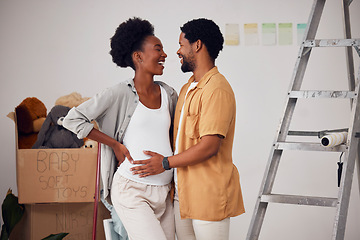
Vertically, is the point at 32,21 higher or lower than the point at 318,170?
A: higher

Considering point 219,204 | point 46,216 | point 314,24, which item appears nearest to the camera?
point 219,204

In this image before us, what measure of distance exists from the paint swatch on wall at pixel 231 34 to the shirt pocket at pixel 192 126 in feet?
6.18

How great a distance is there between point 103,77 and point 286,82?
4.59ft

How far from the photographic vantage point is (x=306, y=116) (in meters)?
3.72

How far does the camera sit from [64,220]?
2670 mm

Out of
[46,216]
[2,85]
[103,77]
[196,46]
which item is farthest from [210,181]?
[2,85]

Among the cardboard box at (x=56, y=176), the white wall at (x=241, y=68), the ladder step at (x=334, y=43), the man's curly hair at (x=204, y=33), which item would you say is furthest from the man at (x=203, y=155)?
the white wall at (x=241, y=68)

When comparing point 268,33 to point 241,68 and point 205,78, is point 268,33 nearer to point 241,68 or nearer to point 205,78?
point 241,68

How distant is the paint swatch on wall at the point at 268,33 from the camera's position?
12.1 ft

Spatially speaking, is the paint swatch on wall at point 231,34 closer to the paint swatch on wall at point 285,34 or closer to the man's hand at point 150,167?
the paint swatch on wall at point 285,34

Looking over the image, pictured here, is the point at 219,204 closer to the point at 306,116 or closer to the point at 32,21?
the point at 306,116

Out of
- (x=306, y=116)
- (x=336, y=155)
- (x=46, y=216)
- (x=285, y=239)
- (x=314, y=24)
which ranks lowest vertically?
(x=285, y=239)

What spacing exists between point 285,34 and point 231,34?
1.38 feet

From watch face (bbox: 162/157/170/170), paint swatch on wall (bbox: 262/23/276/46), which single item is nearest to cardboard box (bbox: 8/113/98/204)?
watch face (bbox: 162/157/170/170)
